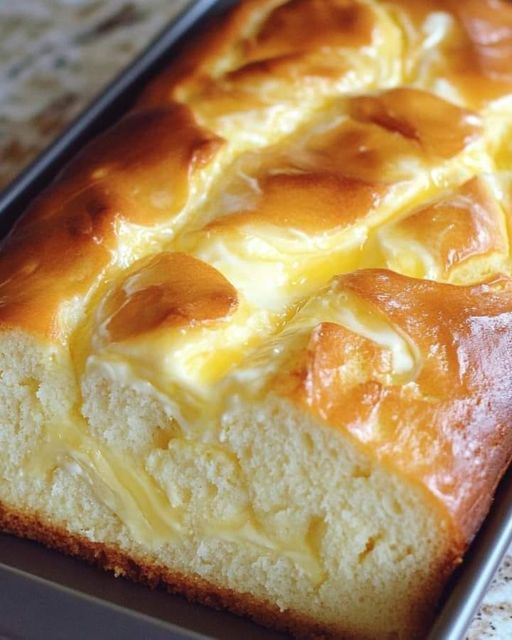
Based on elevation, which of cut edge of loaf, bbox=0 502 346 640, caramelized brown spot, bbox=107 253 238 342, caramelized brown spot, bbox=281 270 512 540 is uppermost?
caramelized brown spot, bbox=107 253 238 342

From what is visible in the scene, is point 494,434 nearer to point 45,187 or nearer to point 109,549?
point 109,549

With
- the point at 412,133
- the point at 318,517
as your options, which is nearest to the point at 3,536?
the point at 318,517

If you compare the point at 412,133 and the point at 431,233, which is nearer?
the point at 431,233

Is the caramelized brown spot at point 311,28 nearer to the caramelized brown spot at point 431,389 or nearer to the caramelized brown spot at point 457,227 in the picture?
the caramelized brown spot at point 457,227

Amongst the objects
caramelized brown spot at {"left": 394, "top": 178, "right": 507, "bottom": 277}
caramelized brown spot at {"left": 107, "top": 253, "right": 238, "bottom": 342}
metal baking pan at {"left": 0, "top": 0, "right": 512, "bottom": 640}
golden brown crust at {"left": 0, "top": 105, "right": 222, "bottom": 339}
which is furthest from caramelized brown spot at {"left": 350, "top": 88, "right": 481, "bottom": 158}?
metal baking pan at {"left": 0, "top": 0, "right": 512, "bottom": 640}

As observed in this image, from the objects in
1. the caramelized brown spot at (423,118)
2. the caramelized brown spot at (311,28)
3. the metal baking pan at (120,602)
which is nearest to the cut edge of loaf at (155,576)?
the metal baking pan at (120,602)

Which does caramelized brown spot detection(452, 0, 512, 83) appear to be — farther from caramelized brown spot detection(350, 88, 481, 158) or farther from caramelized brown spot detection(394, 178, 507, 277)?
caramelized brown spot detection(394, 178, 507, 277)
